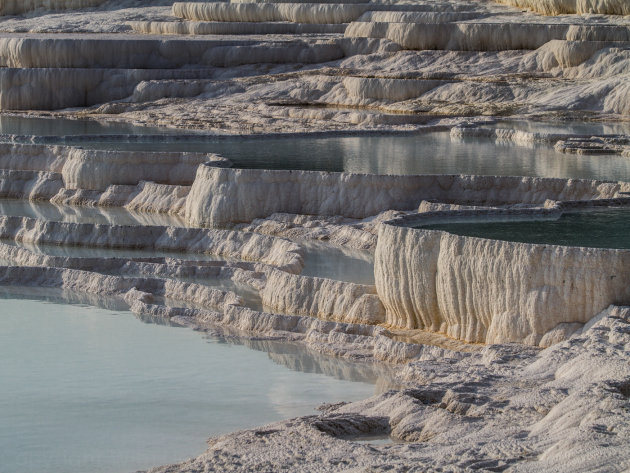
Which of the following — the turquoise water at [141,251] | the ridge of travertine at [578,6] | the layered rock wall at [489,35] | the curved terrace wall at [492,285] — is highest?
the ridge of travertine at [578,6]

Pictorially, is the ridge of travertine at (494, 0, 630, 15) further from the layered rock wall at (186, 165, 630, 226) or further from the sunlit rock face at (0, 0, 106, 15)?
the sunlit rock face at (0, 0, 106, 15)

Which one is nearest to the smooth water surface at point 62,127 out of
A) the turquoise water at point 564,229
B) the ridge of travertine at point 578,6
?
the ridge of travertine at point 578,6

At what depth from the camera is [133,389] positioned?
9391 millimetres

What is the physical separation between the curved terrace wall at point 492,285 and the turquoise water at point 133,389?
0.82 m

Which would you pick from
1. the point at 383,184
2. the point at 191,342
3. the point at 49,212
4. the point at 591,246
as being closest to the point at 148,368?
the point at 191,342

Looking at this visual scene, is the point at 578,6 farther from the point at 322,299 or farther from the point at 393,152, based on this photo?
the point at 322,299

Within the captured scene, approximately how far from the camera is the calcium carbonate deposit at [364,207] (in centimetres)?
795

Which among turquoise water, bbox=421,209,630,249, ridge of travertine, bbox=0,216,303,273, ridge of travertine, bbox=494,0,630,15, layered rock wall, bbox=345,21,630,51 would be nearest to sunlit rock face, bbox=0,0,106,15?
layered rock wall, bbox=345,21,630,51

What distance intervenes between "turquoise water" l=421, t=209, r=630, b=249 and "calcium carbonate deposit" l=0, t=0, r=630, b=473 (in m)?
0.06

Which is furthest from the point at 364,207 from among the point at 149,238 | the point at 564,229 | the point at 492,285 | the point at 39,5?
the point at 39,5

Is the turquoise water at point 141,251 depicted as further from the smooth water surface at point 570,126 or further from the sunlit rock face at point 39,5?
the sunlit rock face at point 39,5

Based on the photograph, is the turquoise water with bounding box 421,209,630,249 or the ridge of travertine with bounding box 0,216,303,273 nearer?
the turquoise water with bounding box 421,209,630,249

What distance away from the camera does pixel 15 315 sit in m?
12.1

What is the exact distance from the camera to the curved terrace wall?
9.38 m
